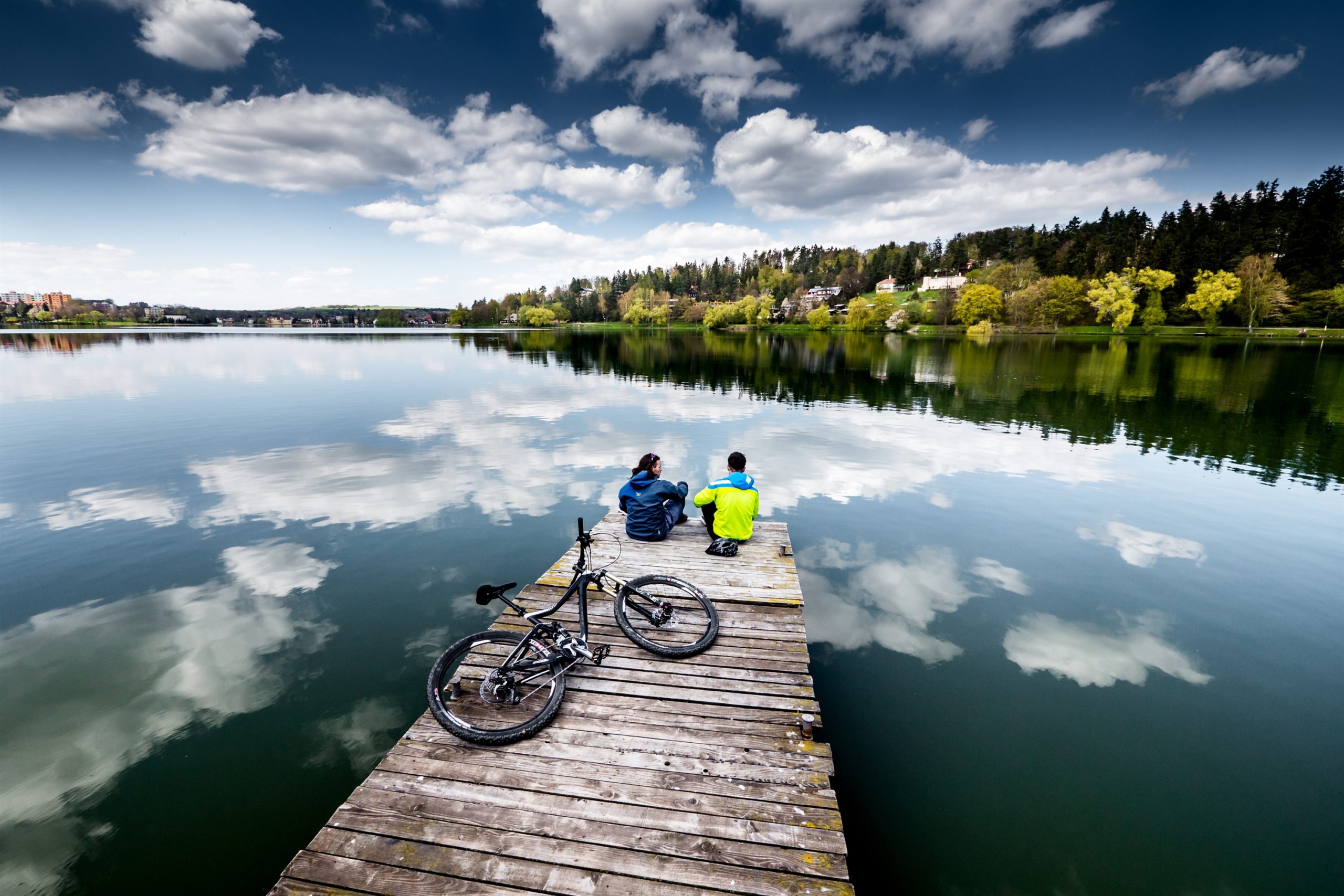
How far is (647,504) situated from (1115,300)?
475 ft

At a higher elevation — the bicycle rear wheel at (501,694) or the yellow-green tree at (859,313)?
the yellow-green tree at (859,313)

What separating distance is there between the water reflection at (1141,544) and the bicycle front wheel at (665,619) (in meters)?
13.1

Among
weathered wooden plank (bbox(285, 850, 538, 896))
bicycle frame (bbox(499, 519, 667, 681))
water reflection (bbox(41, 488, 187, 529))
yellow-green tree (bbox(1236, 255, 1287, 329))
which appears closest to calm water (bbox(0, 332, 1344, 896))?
water reflection (bbox(41, 488, 187, 529))

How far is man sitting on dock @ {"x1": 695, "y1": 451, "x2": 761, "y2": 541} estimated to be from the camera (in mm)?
12445

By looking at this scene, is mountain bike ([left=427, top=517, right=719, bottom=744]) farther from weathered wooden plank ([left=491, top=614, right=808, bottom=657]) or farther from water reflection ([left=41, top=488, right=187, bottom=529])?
water reflection ([left=41, top=488, right=187, bottom=529])

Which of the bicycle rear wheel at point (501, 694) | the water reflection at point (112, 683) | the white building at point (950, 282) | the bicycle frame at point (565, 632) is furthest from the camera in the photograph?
the white building at point (950, 282)

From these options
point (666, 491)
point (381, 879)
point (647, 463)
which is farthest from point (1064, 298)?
point (381, 879)

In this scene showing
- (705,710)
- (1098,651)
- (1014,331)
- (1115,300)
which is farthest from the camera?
(1014,331)

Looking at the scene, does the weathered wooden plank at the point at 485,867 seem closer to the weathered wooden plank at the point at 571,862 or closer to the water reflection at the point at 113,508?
the weathered wooden plank at the point at 571,862

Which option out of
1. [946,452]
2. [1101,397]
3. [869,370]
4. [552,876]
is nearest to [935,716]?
[552,876]

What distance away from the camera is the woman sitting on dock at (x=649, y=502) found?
1285 cm

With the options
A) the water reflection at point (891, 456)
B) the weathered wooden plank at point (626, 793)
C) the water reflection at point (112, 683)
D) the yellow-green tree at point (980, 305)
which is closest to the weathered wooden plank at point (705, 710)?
the weathered wooden plank at point (626, 793)

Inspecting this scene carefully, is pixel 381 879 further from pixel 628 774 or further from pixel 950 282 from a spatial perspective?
pixel 950 282

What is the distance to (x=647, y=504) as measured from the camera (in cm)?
1304
